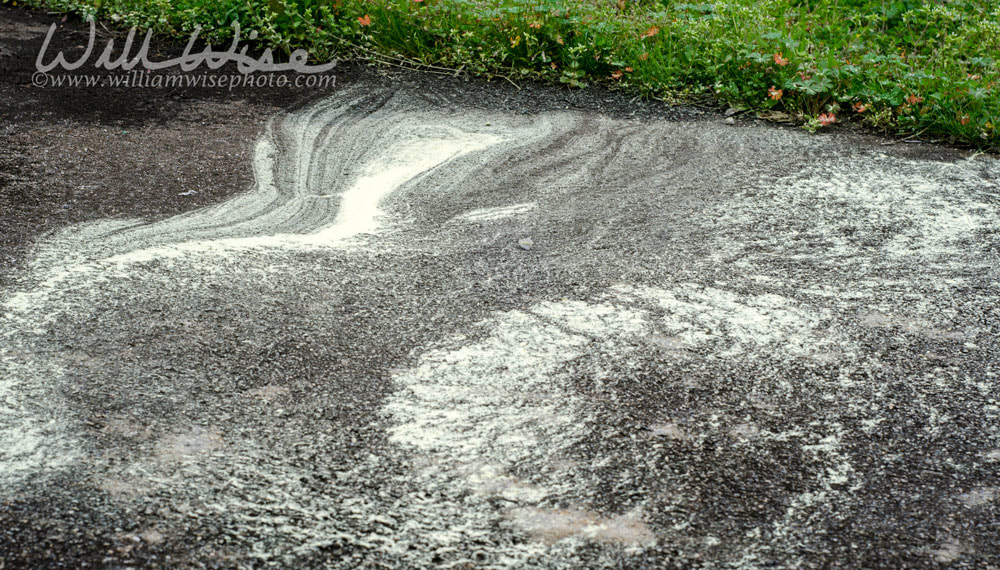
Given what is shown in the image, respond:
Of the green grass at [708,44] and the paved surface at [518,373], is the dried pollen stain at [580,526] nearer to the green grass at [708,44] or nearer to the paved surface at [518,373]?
the paved surface at [518,373]

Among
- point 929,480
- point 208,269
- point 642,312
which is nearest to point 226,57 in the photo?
point 208,269

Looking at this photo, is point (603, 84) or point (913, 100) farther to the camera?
point (603, 84)

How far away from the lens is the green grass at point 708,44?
13.3ft

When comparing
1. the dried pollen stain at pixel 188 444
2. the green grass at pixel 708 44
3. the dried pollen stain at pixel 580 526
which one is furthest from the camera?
the green grass at pixel 708 44

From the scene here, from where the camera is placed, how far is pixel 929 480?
176 cm

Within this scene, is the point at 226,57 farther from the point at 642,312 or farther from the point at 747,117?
the point at 642,312

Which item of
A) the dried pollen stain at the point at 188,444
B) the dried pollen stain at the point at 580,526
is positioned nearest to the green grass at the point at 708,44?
the dried pollen stain at the point at 580,526

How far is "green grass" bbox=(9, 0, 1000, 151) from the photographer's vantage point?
404cm

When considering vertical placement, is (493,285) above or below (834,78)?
below

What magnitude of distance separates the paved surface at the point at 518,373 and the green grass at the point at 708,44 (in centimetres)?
72

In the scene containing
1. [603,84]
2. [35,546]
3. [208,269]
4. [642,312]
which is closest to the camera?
[35,546]

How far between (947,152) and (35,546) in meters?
3.64

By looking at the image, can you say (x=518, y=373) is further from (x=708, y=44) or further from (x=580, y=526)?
(x=708, y=44)

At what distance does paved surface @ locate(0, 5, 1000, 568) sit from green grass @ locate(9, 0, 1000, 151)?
2.36ft
